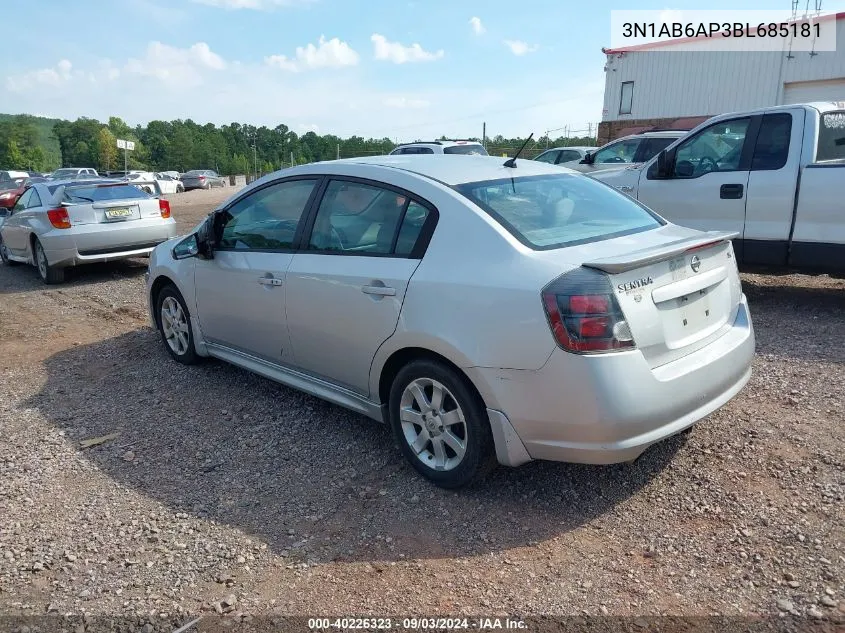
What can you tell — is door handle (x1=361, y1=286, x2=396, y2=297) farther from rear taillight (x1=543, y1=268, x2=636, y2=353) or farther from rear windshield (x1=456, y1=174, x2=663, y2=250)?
rear taillight (x1=543, y1=268, x2=636, y2=353)

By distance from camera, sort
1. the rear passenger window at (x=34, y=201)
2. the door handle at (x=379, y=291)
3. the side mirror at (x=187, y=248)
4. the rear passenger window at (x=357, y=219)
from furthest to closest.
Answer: the rear passenger window at (x=34, y=201), the side mirror at (x=187, y=248), the rear passenger window at (x=357, y=219), the door handle at (x=379, y=291)

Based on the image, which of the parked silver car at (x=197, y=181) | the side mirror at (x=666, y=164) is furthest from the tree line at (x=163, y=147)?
the side mirror at (x=666, y=164)

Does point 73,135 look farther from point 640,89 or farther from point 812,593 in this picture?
point 812,593

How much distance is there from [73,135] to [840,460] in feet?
401

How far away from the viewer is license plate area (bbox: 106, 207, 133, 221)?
389 inches

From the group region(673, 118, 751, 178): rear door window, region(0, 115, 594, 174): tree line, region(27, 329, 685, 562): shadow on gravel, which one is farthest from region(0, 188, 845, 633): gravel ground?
region(0, 115, 594, 174): tree line

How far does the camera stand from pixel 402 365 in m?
3.68

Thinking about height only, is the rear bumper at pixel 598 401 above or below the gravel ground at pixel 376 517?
above

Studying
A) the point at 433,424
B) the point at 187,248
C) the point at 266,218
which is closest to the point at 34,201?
the point at 187,248

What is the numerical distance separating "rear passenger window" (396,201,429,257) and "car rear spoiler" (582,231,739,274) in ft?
3.23

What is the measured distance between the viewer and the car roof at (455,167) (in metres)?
3.87

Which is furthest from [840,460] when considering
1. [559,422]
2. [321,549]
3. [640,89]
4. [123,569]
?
[640,89]

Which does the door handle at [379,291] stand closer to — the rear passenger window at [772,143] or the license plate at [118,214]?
the rear passenger window at [772,143]

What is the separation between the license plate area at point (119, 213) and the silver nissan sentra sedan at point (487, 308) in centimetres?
613
